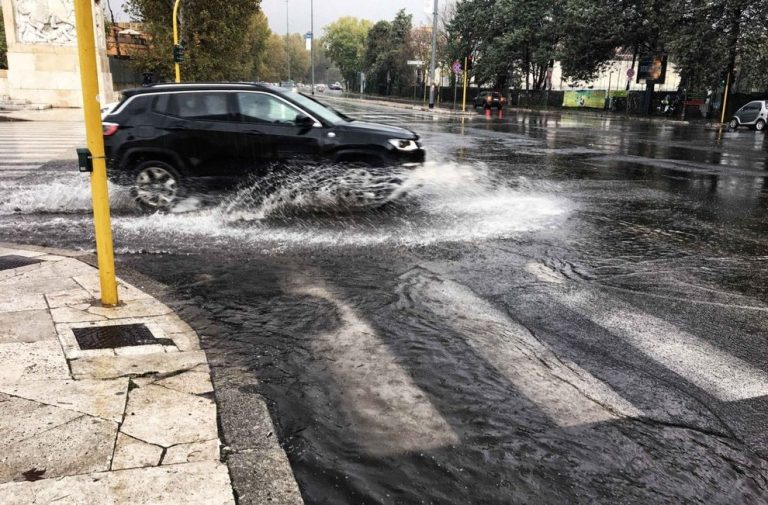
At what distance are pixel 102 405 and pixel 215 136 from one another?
19.6 feet

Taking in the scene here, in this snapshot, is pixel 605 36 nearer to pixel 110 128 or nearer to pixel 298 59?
pixel 110 128

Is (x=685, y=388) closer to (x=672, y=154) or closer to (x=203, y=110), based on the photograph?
→ (x=203, y=110)

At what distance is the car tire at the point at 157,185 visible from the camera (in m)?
8.80

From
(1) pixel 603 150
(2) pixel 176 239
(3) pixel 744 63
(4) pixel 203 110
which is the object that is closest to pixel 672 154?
(1) pixel 603 150

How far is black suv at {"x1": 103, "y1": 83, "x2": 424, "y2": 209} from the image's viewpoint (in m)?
8.67

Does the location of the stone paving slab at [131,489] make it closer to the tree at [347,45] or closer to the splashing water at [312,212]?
the splashing water at [312,212]

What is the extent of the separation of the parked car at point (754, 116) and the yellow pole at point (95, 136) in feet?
108

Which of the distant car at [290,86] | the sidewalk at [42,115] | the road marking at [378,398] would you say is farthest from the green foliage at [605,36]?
the road marking at [378,398]

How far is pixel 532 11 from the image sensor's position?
52.8 metres

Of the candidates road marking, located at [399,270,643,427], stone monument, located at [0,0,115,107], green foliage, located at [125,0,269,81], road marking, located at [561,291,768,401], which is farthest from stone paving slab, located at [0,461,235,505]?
green foliage, located at [125,0,269,81]

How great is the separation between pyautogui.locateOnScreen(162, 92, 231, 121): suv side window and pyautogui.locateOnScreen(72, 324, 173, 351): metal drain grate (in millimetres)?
4940

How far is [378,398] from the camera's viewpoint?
3586 millimetres

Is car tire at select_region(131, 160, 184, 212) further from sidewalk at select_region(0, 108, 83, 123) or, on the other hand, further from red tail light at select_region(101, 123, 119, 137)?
sidewalk at select_region(0, 108, 83, 123)

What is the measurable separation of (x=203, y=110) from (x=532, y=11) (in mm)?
50015
